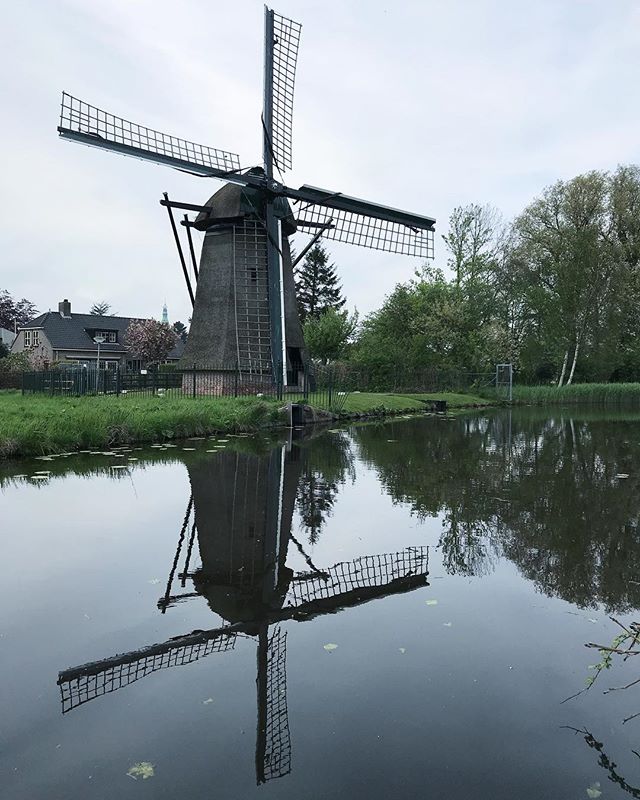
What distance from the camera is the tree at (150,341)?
47281 millimetres

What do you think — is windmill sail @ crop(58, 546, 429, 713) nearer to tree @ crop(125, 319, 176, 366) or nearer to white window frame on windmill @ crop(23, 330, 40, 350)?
tree @ crop(125, 319, 176, 366)

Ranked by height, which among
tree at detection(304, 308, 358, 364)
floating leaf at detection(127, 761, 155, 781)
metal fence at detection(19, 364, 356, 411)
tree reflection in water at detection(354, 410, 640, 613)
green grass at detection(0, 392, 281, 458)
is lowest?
tree reflection in water at detection(354, 410, 640, 613)

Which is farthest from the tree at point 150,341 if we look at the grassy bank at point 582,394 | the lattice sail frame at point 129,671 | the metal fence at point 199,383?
the lattice sail frame at point 129,671

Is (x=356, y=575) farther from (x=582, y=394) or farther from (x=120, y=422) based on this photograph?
(x=582, y=394)

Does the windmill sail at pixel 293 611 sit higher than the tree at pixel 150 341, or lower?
lower

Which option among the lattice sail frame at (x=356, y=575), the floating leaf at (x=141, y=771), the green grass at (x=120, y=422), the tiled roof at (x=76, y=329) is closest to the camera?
the floating leaf at (x=141, y=771)

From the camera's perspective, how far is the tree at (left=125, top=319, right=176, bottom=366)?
155 ft

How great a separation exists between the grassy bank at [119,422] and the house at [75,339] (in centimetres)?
3347

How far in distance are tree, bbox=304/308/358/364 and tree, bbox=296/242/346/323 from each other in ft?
31.5

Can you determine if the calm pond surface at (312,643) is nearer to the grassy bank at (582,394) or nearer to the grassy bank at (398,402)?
the grassy bank at (398,402)

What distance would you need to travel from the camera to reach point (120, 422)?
12047 mm

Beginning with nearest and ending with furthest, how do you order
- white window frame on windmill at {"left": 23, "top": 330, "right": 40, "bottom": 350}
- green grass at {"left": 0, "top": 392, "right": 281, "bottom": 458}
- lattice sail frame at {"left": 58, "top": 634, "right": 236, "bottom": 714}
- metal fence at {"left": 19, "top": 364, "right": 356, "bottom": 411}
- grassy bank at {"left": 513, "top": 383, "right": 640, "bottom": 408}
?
lattice sail frame at {"left": 58, "top": 634, "right": 236, "bottom": 714}, green grass at {"left": 0, "top": 392, "right": 281, "bottom": 458}, metal fence at {"left": 19, "top": 364, "right": 356, "bottom": 411}, grassy bank at {"left": 513, "top": 383, "right": 640, "bottom": 408}, white window frame on windmill at {"left": 23, "top": 330, "right": 40, "bottom": 350}

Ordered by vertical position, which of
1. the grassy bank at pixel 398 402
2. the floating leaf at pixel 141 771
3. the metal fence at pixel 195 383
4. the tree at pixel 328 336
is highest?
the tree at pixel 328 336

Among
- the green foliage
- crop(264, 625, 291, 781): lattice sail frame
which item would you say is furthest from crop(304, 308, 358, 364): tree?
crop(264, 625, 291, 781): lattice sail frame
